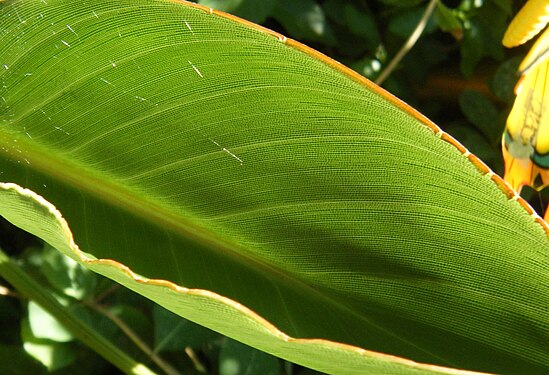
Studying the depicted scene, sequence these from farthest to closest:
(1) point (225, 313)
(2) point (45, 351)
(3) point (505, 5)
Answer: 1. (3) point (505, 5)
2. (2) point (45, 351)
3. (1) point (225, 313)

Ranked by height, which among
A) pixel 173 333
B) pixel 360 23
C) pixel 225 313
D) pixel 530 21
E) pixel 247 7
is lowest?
pixel 225 313

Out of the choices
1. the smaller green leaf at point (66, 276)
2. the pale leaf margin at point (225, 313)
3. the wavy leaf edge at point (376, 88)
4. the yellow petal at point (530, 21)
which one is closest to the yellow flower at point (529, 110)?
the yellow petal at point (530, 21)

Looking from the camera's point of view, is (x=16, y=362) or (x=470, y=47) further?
(x=470, y=47)

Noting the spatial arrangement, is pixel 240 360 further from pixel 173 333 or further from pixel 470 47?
pixel 470 47

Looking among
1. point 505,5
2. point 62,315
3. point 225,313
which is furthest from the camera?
point 505,5

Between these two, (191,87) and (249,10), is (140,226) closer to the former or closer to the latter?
(191,87)

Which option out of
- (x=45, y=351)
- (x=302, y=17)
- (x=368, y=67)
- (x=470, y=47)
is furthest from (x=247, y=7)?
(x=45, y=351)

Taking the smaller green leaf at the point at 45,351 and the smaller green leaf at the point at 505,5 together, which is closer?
the smaller green leaf at the point at 45,351

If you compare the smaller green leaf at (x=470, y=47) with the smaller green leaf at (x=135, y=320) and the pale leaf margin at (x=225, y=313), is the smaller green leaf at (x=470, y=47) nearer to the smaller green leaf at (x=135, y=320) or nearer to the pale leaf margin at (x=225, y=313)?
the smaller green leaf at (x=135, y=320)

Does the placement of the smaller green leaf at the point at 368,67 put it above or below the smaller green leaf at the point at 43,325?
above
